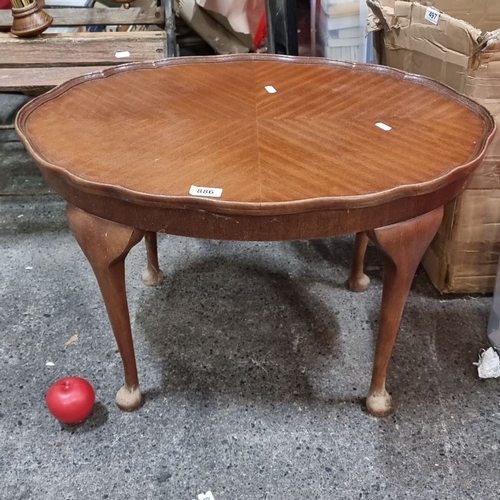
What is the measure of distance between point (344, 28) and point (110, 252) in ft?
4.70

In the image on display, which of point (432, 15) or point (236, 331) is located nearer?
point (432, 15)

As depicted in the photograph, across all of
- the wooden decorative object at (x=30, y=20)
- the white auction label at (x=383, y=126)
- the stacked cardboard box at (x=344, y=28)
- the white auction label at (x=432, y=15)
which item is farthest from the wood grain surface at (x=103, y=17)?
the white auction label at (x=383, y=126)

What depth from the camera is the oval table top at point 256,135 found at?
958 millimetres

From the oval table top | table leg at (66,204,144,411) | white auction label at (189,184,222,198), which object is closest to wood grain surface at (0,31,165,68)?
the oval table top

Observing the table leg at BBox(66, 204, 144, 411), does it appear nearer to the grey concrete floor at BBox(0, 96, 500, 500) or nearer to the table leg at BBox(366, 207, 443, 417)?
the grey concrete floor at BBox(0, 96, 500, 500)

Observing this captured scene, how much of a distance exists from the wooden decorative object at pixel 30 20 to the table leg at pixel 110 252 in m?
1.14

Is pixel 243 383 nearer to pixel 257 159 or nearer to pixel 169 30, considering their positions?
pixel 257 159

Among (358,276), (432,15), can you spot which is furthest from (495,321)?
(432,15)

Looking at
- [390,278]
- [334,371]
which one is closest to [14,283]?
[334,371]

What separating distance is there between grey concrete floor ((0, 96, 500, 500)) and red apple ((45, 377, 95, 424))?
56 millimetres

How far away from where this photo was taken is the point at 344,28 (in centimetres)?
210

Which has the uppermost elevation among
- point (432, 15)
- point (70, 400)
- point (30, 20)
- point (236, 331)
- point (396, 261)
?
point (432, 15)

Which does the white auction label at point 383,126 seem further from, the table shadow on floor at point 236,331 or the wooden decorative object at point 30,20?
the wooden decorative object at point 30,20

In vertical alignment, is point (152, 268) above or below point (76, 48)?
below
